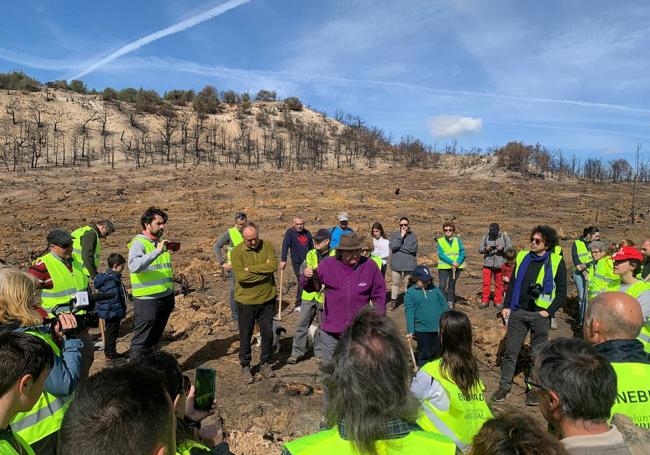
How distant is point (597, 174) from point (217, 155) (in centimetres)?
4121

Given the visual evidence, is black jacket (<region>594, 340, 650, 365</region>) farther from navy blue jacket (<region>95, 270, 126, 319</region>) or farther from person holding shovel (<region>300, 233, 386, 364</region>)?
navy blue jacket (<region>95, 270, 126, 319</region>)

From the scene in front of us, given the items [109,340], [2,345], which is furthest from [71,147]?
[2,345]

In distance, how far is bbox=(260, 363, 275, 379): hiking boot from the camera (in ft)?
17.8

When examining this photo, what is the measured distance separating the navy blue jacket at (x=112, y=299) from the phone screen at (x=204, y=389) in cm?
407

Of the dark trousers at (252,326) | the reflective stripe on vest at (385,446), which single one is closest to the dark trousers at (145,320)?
the dark trousers at (252,326)

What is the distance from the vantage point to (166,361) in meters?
1.83

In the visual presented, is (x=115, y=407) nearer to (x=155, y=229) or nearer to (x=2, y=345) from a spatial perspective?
(x=2, y=345)

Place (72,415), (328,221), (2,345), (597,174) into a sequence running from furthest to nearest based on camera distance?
(597,174)
(328,221)
(2,345)
(72,415)

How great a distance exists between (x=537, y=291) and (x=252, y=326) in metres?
3.37

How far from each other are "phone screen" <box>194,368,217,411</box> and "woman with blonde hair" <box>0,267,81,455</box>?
0.81 meters

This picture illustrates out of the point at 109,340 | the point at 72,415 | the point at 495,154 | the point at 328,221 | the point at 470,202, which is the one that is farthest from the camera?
the point at 495,154

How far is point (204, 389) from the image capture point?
79.6 inches

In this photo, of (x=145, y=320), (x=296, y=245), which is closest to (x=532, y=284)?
(x=296, y=245)

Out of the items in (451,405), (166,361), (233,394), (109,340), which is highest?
(166,361)
